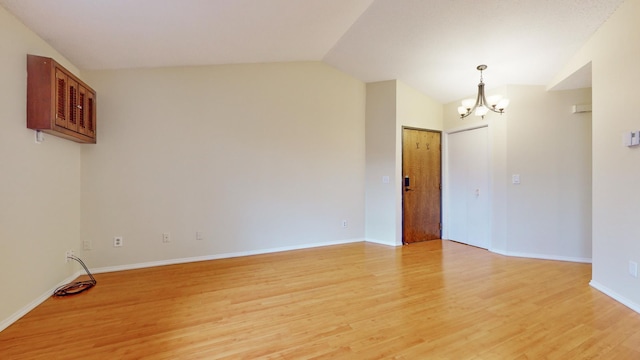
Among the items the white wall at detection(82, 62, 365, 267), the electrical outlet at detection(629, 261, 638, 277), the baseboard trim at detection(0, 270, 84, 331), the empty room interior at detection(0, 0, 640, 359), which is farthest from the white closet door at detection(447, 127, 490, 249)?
the baseboard trim at detection(0, 270, 84, 331)

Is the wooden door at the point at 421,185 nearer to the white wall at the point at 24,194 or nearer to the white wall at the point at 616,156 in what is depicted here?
the white wall at the point at 616,156

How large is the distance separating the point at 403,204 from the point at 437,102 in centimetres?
197

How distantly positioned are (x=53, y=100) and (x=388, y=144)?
4.03 m

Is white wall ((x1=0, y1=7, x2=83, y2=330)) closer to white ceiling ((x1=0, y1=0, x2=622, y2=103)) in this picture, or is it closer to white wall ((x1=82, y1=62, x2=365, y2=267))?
white ceiling ((x1=0, y1=0, x2=622, y2=103))

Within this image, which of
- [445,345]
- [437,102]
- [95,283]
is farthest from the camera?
[437,102]

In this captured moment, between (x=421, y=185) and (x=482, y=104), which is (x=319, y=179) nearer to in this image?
(x=421, y=185)

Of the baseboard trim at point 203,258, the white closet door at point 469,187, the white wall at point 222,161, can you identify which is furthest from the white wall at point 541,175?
the baseboard trim at point 203,258

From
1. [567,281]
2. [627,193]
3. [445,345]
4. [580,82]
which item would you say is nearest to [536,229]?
[567,281]

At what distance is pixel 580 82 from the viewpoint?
3287 millimetres

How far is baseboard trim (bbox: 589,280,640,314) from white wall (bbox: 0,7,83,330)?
4956 millimetres

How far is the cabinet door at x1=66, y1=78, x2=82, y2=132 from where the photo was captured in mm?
2547

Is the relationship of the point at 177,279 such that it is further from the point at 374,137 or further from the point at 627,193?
the point at 627,193

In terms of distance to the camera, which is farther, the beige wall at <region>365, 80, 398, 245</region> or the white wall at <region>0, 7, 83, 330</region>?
the beige wall at <region>365, 80, 398, 245</region>

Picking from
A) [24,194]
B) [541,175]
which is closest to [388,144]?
[541,175]
